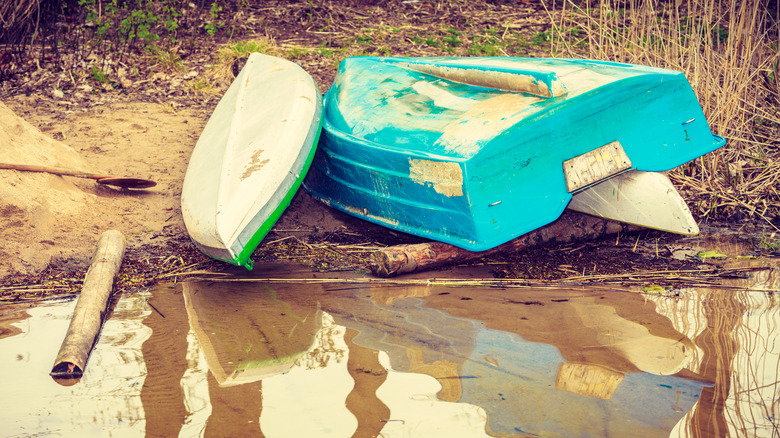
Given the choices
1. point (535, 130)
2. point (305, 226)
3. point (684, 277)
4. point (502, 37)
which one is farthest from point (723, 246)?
point (502, 37)

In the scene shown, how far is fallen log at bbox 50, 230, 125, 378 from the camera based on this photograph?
7.84 ft

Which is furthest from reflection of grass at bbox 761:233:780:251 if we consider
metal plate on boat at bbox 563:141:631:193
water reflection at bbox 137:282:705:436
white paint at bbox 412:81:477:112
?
white paint at bbox 412:81:477:112

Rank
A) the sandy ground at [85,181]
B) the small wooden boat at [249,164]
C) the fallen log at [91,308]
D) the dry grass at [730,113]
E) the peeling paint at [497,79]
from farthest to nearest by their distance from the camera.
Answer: the dry grass at [730,113], the sandy ground at [85,181], the peeling paint at [497,79], the small wooden boat at [249,164], the fallen log at [91,308]

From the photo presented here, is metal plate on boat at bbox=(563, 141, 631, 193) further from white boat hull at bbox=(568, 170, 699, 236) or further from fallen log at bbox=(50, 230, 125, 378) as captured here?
fallen log at bbox=(50, 230, 125, 378)

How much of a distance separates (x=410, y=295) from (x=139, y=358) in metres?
1.15

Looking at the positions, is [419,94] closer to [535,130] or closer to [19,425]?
[535,130]

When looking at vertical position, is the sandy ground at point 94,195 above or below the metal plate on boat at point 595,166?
below

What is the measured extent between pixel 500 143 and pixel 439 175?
0.31 meters

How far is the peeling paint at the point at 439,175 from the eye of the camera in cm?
304

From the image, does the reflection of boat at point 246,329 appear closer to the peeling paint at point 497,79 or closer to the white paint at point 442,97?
the white paint at point 442,97

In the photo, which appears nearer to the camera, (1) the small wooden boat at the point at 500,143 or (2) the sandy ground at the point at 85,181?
(1) the small wooden boat at the point at 500,143

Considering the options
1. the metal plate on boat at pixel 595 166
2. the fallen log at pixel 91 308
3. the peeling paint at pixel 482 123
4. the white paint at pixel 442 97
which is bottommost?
the fallen log at pixel 91 308

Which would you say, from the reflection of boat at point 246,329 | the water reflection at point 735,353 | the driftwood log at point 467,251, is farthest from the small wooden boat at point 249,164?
the water reflection at point 735,353

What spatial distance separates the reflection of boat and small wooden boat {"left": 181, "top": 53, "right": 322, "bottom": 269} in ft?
0.64
